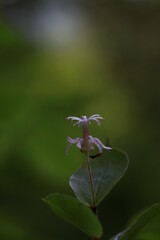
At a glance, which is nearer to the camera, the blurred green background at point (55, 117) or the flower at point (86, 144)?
the flower at point (86, 144)

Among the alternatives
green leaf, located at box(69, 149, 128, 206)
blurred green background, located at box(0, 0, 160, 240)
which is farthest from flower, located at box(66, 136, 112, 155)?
blurred green background, located at box(0, 0, 160, 240)

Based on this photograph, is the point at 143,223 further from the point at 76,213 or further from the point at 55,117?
the point at 55,117

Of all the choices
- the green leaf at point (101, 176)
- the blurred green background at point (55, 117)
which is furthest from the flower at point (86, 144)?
the blurred green background at point (55, 117)

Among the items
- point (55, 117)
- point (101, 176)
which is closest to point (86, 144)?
point (101, 176)

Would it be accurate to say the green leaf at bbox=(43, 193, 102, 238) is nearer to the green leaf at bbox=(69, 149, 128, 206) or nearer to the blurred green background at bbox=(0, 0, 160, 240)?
the green leaf at bbox=(69, 149, 128, 206)

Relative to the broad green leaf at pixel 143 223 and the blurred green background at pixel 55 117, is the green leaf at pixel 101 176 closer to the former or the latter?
the broad green leaf at pixel 143 223
